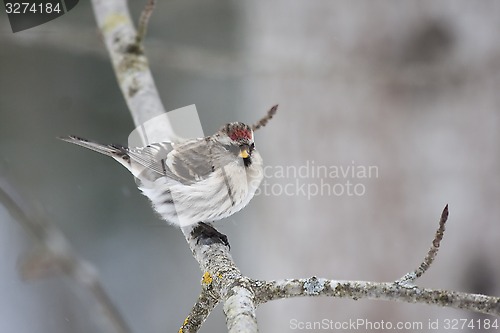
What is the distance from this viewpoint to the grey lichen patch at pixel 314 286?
1.23 meters

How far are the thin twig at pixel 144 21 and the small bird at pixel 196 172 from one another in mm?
333

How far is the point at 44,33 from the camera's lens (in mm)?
2568

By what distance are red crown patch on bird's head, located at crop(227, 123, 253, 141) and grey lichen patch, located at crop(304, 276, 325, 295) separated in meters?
0.65

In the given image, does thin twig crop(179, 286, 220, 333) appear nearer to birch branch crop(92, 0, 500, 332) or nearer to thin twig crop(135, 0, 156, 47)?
birch branch crop(92, 0, 500, 332)

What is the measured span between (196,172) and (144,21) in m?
0.45

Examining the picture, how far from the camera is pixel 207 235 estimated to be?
1609 mm

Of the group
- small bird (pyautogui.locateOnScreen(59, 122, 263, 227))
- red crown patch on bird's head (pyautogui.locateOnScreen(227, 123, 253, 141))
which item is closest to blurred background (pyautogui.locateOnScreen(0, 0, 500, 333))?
small bird (pyautogui.locateOnScreen(59, 122, 263, 227))

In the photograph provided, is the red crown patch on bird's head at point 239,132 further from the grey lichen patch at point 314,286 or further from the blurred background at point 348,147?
the grey lichen patch at point 314,286

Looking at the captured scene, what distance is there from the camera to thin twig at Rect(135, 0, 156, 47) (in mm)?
1769

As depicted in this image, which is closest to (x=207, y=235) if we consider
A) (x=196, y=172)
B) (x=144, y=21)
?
(x=196, y=172)

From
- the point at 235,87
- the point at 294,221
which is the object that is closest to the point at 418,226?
the point at 294,221

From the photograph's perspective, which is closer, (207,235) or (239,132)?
(207,235)

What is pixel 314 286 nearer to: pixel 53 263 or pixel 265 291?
pixel 265 291

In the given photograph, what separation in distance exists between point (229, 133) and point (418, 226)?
88cm
